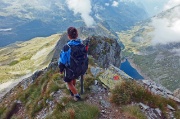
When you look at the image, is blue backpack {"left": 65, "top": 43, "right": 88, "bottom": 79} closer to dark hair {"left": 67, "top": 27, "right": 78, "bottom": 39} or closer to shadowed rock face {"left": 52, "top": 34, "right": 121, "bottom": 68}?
dark hair {"left": 67, "top": 27, "right": 78, "bottom": 39}

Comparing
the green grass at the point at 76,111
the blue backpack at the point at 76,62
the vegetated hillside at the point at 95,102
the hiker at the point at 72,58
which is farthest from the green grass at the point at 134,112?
the blue backpack at the point at 76,62

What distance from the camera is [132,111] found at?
15992mm

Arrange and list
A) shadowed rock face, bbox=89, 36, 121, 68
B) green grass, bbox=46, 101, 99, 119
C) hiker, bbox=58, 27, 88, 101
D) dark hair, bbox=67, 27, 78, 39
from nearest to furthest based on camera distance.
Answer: green grass, bbox=46, 101, 99, 119
hiker, bbox=58, 27, 88, 101
dark hair, bbox=67, 27, 78, 39
shadowed rock face, bbox=89, 36, 121, 68

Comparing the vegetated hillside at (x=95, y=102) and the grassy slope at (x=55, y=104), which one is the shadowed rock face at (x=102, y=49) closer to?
the grassy slope at (x=55, y=104)

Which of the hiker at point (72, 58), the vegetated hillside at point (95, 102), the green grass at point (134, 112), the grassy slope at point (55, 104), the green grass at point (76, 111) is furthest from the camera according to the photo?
the hiker at point (72, 58)

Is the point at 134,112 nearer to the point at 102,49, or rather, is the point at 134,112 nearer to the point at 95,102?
the point at 95,102

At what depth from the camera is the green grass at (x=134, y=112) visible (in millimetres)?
15586

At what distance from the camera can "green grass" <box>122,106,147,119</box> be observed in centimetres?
1559

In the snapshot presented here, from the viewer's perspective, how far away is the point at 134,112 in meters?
15.9

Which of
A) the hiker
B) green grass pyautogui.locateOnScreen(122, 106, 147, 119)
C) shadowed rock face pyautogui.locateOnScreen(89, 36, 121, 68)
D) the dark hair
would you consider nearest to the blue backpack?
the hiker

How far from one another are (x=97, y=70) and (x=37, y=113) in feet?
25.1

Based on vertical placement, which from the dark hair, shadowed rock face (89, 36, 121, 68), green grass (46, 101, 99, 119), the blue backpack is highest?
the dark hair

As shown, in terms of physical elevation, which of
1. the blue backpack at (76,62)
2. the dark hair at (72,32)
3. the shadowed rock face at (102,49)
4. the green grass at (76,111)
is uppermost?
the dark hair at (72,32)

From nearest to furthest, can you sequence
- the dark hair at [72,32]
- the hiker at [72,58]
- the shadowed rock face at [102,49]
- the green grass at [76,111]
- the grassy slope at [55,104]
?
the green grass at [76,111]
the grassy slope at [55,104]
the hiker at [72,58]
the dark hair at [72,32]
the shadowed rock face at [102,49]
